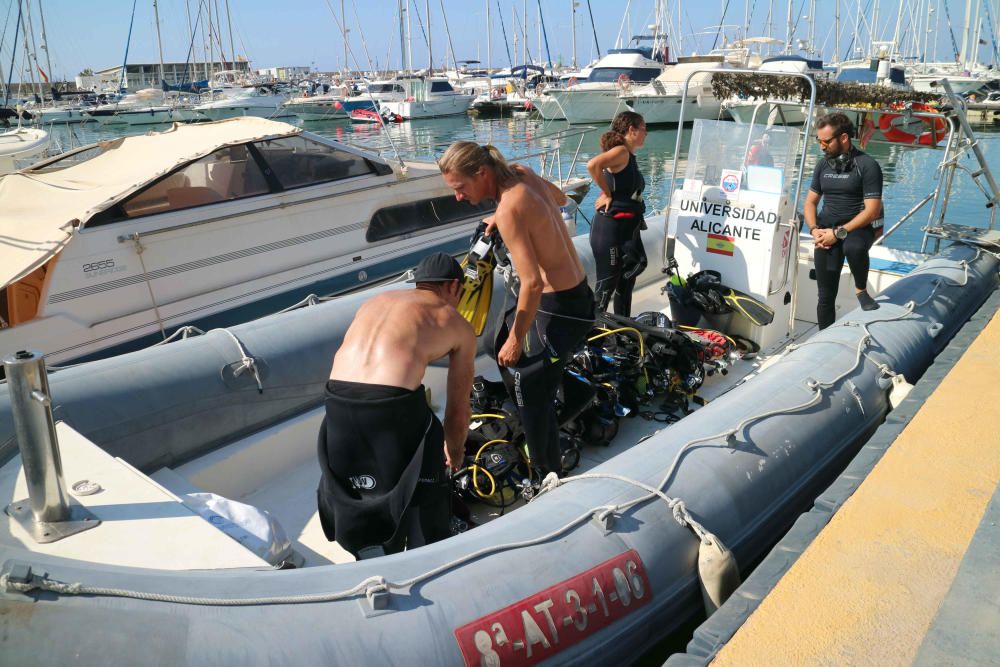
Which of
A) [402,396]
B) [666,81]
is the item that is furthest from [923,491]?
[666,81]

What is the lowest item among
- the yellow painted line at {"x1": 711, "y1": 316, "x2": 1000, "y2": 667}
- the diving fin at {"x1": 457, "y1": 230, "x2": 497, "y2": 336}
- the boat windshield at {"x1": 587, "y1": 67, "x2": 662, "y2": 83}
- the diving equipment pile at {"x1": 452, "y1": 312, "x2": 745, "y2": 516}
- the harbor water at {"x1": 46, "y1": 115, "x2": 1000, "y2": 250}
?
the harbor water at {"x1": 46, "y1": 115, "x2": 1000, "y2": 250}

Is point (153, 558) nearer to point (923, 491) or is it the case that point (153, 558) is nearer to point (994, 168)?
point (923, 491)

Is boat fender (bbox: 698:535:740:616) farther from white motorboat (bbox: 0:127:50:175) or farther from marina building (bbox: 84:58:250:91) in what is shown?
marina building (bbox: 84:58:250:91)

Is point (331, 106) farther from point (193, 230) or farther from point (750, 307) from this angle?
point (750, 307)

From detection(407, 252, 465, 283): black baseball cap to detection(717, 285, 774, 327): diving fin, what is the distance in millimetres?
2588

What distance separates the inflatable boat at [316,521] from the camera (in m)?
1.75

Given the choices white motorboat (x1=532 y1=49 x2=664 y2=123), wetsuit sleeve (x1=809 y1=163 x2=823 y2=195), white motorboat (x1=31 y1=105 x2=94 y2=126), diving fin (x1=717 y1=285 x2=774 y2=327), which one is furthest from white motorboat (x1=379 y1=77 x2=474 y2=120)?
wetsuit sleeve (x1=809 y1=163 x2=823 y2=195)

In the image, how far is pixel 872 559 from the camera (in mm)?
1935

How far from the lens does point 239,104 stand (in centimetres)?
3372

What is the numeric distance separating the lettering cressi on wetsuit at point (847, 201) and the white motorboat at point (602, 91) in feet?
80.1

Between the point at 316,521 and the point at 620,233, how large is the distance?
7.52ft

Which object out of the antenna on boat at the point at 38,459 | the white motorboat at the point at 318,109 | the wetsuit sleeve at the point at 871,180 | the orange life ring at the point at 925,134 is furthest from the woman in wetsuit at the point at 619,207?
the white motorboat at the point at 318,109

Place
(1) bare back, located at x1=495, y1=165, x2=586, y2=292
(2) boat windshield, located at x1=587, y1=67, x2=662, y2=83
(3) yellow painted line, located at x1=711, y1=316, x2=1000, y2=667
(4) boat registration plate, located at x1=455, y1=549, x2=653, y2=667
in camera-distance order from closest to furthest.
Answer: (3) yellow painted line, located at x1=711, y1=316, x2=1000, y2=667 < (4) boat registration plate, located at x1=455, y1=549, x2=653, y2=667 < (1) bare back, located at x1=495, y1=165, x2=586, y2=292 < (2) boat windshield, located at x1=587, y1=67, x2=662, y2=83

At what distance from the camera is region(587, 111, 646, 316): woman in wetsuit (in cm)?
436
